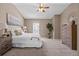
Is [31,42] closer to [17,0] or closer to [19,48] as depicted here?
[19,48]

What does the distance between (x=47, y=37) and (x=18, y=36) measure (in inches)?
36.1

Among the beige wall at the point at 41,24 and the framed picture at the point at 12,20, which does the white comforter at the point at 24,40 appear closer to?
the beige wall at the point at 41,24

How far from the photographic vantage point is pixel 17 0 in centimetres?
321

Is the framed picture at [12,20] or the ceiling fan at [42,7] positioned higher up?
the ceiling fan at [42,7]

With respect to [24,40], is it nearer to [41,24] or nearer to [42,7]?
[41,24]

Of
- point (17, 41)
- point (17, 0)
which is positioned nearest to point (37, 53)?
point (17, 41)

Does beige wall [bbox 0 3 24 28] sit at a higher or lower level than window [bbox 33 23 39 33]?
higher

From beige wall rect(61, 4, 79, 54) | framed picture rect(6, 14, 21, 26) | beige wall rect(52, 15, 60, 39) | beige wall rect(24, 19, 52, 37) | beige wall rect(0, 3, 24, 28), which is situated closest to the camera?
beige wall rect(0, 3, 24, 28)

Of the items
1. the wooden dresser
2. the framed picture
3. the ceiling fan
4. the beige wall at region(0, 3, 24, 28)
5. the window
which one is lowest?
the wooden dresser

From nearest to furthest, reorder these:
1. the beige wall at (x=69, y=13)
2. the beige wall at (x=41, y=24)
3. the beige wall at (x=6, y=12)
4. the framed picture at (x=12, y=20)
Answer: the beige wall at (x=6, y=12), the beige wall at (x=69, y=13), the framed picture at (x=12, y=20), the beige wall at (x=41, y=24)

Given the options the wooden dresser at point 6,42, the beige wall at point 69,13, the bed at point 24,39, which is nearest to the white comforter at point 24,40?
the bed at point 24,39

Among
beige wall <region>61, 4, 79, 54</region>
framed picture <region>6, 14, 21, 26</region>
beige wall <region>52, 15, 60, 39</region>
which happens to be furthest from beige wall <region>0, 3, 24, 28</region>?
beige wall <region>61, 4, 79, 54</region>

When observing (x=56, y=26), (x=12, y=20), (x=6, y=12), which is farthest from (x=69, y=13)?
(x=6, y=12)

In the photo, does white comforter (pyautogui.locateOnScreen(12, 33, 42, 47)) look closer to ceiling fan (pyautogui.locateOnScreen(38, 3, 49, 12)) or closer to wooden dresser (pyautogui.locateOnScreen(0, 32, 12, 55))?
wooden dresser (pyautogui.locateOnScreen(0, 32, 12, 55))
